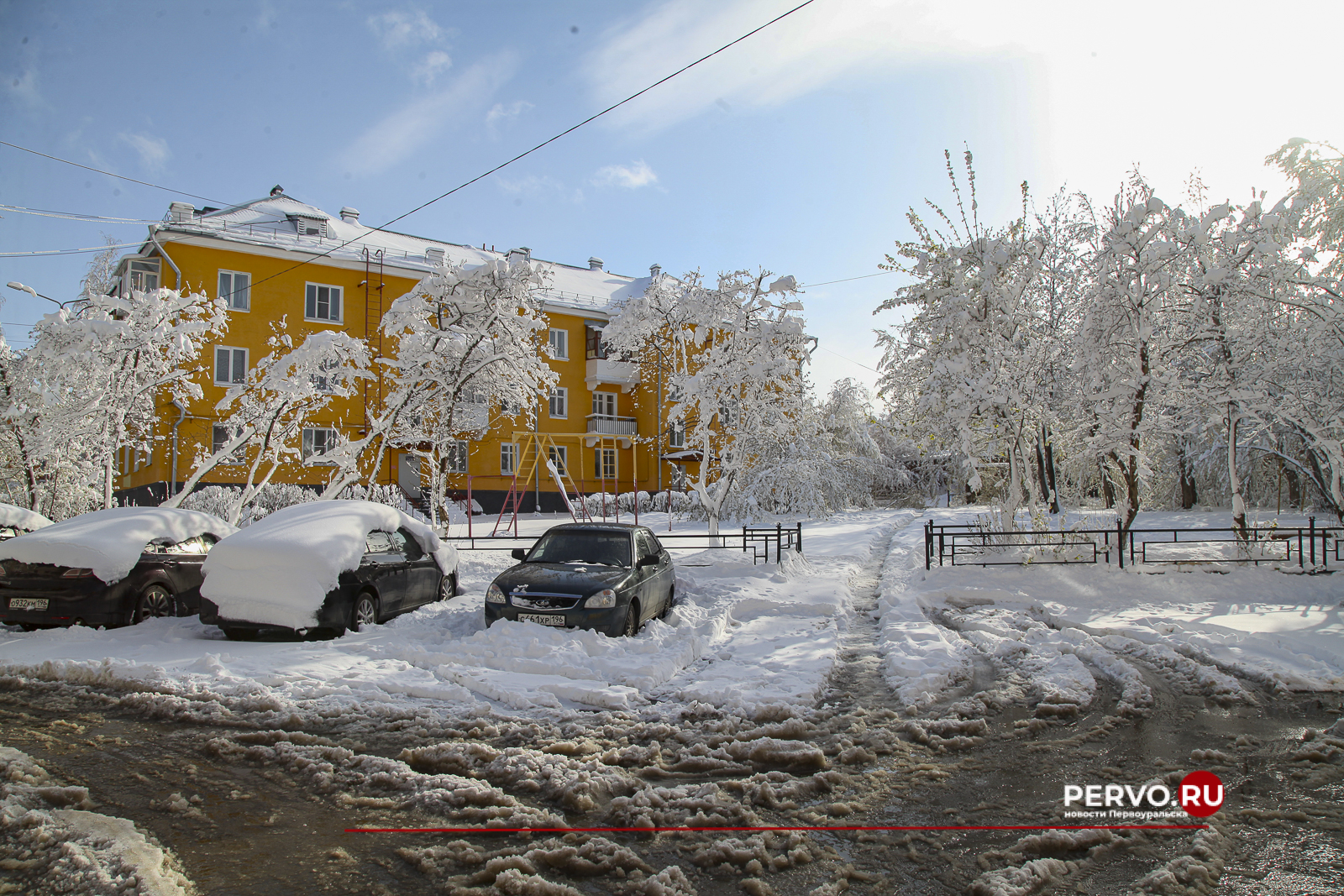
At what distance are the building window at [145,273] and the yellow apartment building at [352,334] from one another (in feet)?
0.22

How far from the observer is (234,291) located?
2895cm

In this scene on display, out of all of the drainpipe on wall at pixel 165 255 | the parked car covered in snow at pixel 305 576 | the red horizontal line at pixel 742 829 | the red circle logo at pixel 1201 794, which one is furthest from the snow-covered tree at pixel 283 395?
the red circle logo at pixel 1201 794

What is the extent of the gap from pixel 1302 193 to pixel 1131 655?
39.2 feet

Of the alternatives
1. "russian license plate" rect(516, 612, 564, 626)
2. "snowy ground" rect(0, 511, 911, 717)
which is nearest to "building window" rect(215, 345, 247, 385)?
"snowy ground" rect(0, 511, 911, 717)

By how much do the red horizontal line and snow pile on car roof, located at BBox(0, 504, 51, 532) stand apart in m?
11.7

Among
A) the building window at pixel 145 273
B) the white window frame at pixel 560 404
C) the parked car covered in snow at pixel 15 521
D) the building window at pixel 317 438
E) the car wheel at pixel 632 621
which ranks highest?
the building window at pixel 145 273

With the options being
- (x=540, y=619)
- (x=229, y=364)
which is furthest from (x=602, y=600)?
(x=229, y=364)

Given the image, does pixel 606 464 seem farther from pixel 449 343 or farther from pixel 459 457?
pixel 449 343

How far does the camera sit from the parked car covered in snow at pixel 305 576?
867 cm

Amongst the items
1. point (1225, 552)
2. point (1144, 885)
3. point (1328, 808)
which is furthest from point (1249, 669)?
point (1225, 552)

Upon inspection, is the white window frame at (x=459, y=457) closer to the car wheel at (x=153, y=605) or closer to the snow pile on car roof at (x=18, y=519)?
the snow pile on car roof at (x=18, y=519)

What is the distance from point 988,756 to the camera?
17.9ft

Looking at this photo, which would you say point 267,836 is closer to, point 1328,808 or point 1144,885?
point 1144,885

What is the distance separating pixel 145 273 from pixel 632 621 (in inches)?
1087
